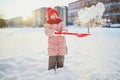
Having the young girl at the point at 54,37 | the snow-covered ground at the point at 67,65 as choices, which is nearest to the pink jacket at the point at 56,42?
the young girl at the point at 54,37

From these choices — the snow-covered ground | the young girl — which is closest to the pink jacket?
the young girl

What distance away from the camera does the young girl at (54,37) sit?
5.04 ft

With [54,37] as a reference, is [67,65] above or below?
below

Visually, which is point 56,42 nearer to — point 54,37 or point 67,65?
point 54,37

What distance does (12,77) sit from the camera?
153 centimetres

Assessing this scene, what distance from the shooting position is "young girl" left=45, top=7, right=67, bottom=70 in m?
1.54

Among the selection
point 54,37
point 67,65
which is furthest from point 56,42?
point 67,65

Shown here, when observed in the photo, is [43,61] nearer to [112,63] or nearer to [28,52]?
[28,52]

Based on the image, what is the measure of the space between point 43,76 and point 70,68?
0.93 feet

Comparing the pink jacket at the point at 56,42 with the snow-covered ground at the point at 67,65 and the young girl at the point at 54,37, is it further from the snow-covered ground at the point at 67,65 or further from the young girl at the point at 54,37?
the snow-covered ground at the point at 67,65

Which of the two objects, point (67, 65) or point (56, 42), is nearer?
point (56, 42)

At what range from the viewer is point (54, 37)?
1.57m

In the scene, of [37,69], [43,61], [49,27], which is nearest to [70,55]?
[43,61]

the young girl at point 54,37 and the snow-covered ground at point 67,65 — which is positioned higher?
the young girl at point 54,37
